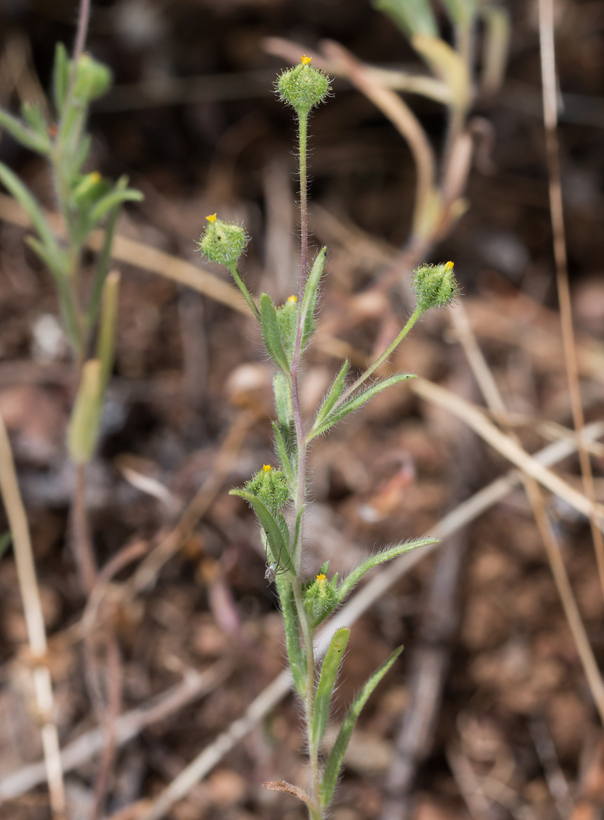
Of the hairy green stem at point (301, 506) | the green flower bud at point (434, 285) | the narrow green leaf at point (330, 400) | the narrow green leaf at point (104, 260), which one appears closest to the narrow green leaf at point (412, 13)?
the narrow green leaf at point (104, 260)

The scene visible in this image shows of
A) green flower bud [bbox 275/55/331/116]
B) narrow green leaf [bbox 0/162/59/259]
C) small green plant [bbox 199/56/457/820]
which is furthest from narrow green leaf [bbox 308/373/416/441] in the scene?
narrow green leaf [bbox 0/162/59/259]

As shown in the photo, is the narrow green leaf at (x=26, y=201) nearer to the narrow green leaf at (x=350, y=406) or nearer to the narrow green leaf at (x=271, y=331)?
the narrow green leaf at (x=271, y=331)

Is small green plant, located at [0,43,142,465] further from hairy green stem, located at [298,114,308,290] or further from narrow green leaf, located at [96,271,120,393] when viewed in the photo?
hairy green stem, located at [298,114,308,290]

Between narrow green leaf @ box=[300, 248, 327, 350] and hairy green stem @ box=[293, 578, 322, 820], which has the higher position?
narrow green leaf @ box=[300, 248, 327, 350]

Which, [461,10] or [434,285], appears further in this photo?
[461,10]

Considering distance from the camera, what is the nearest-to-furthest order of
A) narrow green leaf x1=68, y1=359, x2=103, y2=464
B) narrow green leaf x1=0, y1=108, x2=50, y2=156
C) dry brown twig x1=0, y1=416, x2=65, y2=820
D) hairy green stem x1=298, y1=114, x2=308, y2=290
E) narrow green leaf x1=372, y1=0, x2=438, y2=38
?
hairy green stem x1=298, y1=114, x2=308, y2=290, narrow green leaf x1=0, y1=108, x2=50, y2=156, narrow green leaf x1=68, y1=359, x2=103, y2=464, dry brown twig x1=0, y1=416, x2=65, y2=820, narrow green leaf x1=372, y1=0, x2=438, y2=38

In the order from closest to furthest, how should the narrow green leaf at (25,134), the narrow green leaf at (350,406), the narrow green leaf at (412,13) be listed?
the narrow green leaf at (350,406) → the narrow green leaf at (25,134) → the narrow green leaf at (412,13)

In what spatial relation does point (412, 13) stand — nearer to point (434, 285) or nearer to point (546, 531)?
point (434, 285)

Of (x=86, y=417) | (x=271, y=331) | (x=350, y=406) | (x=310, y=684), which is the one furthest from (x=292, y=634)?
(x=86, y=417)
